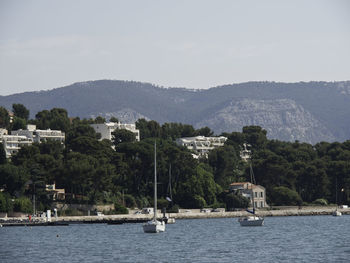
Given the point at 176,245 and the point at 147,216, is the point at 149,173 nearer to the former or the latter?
the point at 147,216

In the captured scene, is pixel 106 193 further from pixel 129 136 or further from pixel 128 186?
pixel 129 136

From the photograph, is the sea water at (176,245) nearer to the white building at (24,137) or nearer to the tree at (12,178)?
the tree at (12,178)

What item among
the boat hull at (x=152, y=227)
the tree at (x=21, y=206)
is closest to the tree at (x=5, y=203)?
the tree at (x=21, y=206)

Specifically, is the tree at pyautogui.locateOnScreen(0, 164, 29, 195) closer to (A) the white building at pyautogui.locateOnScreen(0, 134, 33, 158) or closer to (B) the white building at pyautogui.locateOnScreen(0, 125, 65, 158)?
(B) the white building at pyautogui.locateOnScreen(0, 125, 65, 158)

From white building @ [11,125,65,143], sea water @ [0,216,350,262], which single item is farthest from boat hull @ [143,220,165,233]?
white building @ [11,125,65,143]

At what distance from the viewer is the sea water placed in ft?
209

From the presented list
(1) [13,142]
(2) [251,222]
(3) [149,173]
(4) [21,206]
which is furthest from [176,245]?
(1) [13,142]

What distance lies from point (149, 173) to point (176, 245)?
72527 mm

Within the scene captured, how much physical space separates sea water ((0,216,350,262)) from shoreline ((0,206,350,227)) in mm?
9628

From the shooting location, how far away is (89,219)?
12194 centimetres

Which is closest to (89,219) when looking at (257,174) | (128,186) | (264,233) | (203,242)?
(128,186)

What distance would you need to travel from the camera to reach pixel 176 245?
76438 millimetres

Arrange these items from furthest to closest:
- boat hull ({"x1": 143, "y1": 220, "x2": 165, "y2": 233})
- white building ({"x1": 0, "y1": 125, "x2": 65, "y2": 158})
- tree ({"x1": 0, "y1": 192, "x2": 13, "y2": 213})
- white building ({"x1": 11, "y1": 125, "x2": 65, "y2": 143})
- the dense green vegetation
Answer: white building ({"x1": 11, "y1": 125, "x2": 65, "y2": 143}) → white building ({"x1": 0, "y1": 125, "x2": 65, "y2": 158}) → the dense green vegetation → tree ({"x1": 0, "y1": 192, "x2": 13, "y2": 213}) → boat hull ({"x1": 143, "y1": 220, "x2": 165, "y2": 233})

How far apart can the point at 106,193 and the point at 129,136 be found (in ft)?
152
